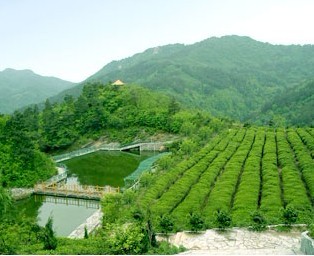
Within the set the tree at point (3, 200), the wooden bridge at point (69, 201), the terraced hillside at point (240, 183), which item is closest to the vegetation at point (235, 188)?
the terraced hillside at point (240, 183)

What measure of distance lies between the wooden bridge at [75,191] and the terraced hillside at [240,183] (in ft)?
17.8

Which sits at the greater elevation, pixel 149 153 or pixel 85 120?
pixel 85 120

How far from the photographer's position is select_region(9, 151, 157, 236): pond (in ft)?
97.9

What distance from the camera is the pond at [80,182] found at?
2983cm

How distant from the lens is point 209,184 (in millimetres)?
28672

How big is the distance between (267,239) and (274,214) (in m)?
3.96

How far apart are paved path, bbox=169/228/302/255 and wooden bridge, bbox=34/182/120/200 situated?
16.1m

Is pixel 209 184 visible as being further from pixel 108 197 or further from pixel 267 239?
pixel 267 239

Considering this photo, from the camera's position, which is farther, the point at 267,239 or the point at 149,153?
the point at 149,153

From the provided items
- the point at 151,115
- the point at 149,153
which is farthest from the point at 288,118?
the point at 149,153

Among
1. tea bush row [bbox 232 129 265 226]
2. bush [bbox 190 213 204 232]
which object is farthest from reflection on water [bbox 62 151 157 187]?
bush [bbox 190 213 204 232]

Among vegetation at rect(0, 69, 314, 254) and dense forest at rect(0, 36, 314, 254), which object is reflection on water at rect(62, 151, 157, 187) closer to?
dense forest at rect(0, 36, 314, 254)

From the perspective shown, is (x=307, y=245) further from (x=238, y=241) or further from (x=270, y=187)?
(x=270, y=187)

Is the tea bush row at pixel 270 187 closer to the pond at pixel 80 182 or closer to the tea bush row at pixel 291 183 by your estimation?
the tea bush row at pixel 291 183
